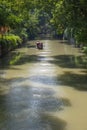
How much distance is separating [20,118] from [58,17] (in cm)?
1422

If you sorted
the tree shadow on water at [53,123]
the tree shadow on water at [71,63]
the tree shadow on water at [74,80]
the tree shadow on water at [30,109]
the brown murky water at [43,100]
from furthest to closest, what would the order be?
the tree shadow on water at [71,63], the tree shadow on water at [74,80], the brown murky water at [43,100], the tree shadow on water at [30,109], the tree shadow on water at [53,123]

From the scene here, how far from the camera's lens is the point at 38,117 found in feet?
35.2

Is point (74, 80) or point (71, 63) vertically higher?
point (74, 80)

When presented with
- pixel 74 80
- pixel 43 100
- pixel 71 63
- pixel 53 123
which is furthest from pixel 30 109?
pixel 71 63

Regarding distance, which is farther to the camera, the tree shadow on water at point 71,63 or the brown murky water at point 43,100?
the tree shadow on water at point 71,63

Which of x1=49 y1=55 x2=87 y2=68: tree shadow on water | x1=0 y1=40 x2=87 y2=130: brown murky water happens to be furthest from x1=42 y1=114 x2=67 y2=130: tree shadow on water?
x1=49 y1=55 x2=87 y2=68: tree shadow on water

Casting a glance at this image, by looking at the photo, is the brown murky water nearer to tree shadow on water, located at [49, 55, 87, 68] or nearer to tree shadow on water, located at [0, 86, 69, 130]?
tree shadow on water, located at [0, 86, 69, 130]

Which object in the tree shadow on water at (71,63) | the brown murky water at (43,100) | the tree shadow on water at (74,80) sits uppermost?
the brown murky water at (43,100)

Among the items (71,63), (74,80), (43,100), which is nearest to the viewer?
(43,100)

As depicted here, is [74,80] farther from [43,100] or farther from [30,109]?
[30,109]

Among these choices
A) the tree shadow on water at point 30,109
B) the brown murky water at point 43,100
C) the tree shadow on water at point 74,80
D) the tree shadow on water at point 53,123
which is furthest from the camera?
the tree shadow on water at point 74,80

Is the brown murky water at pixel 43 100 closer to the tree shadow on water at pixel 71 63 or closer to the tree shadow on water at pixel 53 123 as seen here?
the tree shadow on water at pixel 53 123

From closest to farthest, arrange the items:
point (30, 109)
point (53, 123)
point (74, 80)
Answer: point (53, 123) → point (30, 109) → point (74, 80)

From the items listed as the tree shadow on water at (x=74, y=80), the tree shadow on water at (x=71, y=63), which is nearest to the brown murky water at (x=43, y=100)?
the tree shadow on water at (x=74, y=80)
